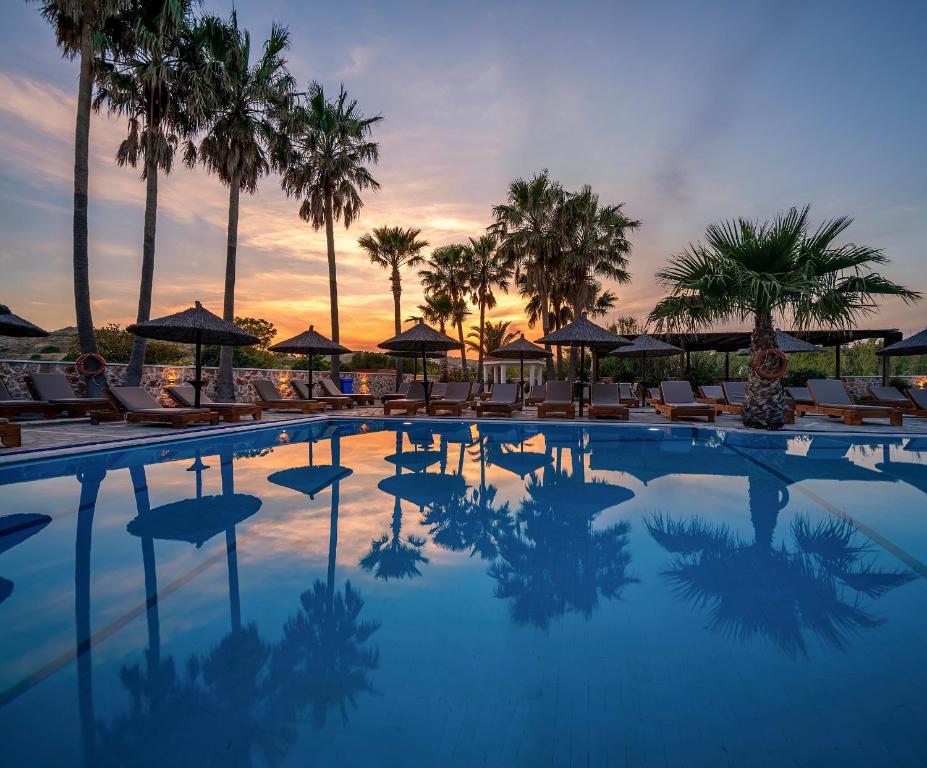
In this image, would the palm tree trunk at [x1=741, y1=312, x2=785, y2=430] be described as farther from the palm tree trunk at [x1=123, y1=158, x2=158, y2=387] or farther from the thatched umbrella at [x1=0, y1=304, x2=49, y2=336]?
the thatched umbrella at [x1=0, y1=304, x2=49, y2=336]

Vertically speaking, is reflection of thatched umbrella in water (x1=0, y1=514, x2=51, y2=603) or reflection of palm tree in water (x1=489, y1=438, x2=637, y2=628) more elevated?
reflection of thatched umbrella in water (x1=0, y1=514, x2=51, y2=603)

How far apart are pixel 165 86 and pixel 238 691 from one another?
60.6 ft

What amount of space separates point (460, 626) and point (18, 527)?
4351 millimetres

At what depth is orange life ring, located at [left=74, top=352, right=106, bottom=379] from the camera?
40.9 feet

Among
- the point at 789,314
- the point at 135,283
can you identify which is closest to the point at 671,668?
the point at 789,314

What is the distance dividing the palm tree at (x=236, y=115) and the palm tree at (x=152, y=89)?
78cm

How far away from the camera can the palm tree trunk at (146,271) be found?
14.0 meters

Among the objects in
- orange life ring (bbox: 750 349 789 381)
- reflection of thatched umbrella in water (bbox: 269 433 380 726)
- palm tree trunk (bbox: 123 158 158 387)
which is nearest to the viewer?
reflection of thatched umbrella in water (bbox: 269 433 380 726)

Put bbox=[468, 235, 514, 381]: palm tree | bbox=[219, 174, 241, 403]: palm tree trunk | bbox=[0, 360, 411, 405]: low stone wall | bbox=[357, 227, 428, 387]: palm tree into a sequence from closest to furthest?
bbox=[0, 360, 411, 405]: low stone wall, bbox=[219, 174, 241, 403]: palm tree trunk, bbox=[357, 227, 428, 387]: palm tree, bbox=[468, 235, 514, 381]: palm tree

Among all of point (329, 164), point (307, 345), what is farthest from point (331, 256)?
point (307, 345)

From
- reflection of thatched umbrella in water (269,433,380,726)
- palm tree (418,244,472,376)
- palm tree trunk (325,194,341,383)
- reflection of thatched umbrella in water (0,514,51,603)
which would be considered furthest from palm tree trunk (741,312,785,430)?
palm tree (418,244,472,376)

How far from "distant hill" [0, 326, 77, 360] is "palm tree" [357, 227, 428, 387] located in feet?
91.7

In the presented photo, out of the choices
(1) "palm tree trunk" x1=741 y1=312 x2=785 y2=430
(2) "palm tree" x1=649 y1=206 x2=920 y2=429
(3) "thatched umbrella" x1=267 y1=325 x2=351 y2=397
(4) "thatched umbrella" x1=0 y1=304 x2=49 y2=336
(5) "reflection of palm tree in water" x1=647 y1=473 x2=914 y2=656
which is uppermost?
(2) "palm tree" x1=649 y1=206 x2=920 y2=429

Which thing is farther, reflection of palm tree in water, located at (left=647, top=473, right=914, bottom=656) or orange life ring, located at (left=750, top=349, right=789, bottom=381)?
orange life ring, located at (left=750, top=349, right=789, bottom=381)
